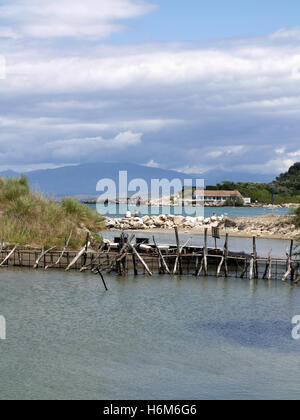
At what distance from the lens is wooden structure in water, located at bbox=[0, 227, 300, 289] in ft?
102

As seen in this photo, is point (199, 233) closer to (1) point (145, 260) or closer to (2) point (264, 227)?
(2) point (264, 227)

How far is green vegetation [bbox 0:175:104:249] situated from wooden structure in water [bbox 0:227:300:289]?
1.53 metres

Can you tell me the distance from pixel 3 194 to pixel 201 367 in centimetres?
2519

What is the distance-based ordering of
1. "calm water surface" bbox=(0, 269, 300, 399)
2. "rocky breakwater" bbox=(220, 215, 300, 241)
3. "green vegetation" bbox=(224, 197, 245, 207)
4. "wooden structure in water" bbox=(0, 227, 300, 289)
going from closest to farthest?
"calm water surface" bbox=(0, 269, 300, 399) < "wooden structure in water" bbox=(0, 227, 300, 289) < "rocky breakwater" bbox=(220, 215, 300, 241) < "green vegetation" bbox=(224, 197, 245, 207)

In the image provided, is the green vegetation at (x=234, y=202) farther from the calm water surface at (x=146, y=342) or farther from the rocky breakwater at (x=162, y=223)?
the calm water surface at (x=146, y=342)

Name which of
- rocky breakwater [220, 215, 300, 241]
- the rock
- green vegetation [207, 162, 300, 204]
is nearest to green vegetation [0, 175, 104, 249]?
rocky breakwater [220, 215, 300, 241]

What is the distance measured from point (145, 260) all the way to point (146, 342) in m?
15.3

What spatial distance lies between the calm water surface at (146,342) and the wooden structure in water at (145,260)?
111 inches

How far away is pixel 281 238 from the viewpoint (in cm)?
6197

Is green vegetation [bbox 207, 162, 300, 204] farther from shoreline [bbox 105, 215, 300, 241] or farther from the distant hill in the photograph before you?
shoreline [bbox 105, 215, 300, 241]

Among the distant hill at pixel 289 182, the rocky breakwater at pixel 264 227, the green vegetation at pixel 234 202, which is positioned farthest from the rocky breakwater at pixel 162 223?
the distant hill at pixel 289 182

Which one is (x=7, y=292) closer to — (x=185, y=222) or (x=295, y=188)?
(x=185, y=222)

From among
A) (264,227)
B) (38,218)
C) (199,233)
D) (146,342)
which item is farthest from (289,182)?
(146,342)

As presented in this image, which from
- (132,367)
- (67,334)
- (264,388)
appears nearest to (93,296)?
(67,334)
